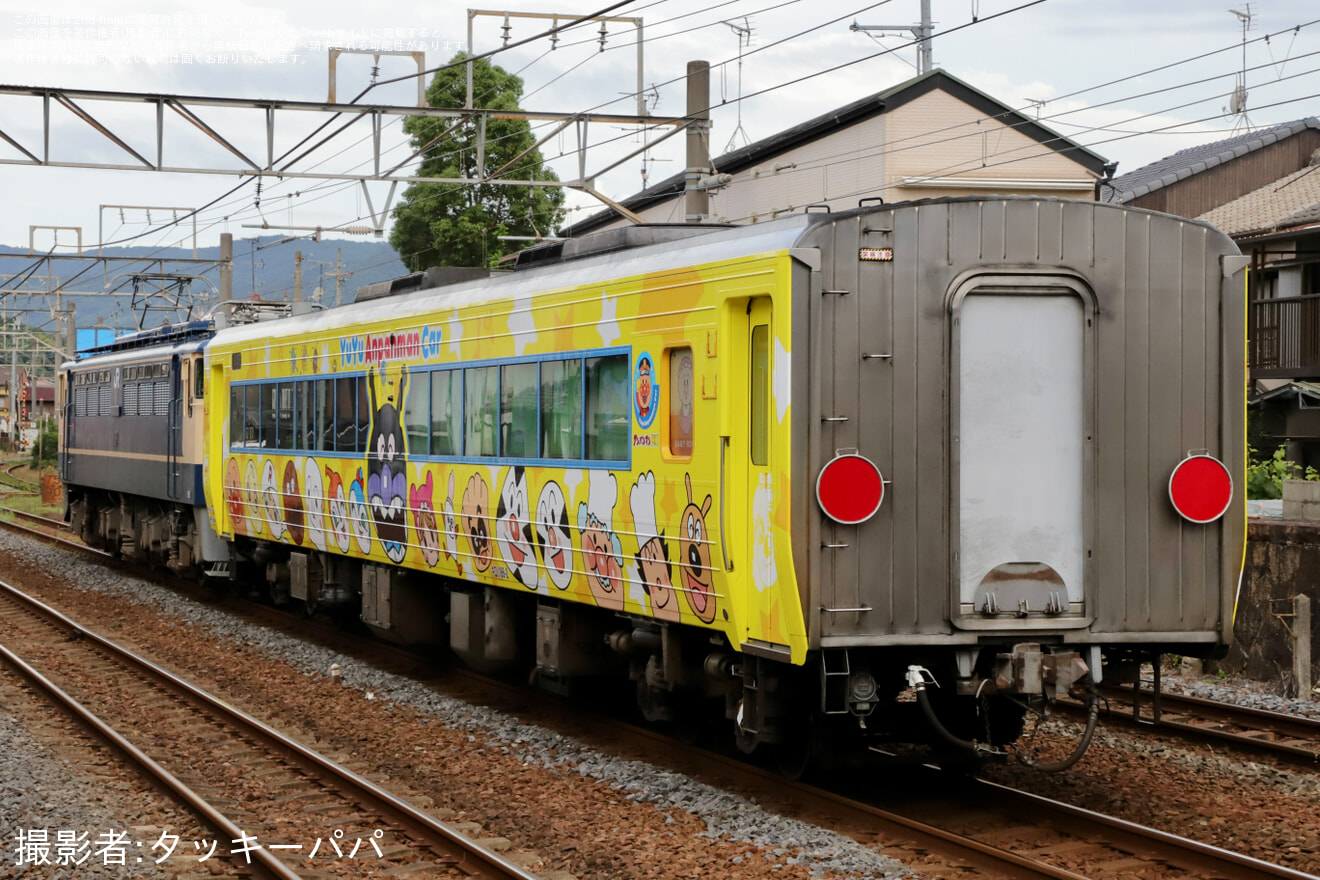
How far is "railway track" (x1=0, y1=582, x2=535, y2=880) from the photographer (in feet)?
24.3

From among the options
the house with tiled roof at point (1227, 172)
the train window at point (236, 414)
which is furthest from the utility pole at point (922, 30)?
the train window at point (236, 414)

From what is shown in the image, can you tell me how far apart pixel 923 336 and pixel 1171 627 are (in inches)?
75.6

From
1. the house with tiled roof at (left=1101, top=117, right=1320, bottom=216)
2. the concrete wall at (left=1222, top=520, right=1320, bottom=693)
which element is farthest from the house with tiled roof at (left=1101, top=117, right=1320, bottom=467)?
the concrete wall at (left=1222, top=520, right=1320, bottom=693)

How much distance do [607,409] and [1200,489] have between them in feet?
11.0

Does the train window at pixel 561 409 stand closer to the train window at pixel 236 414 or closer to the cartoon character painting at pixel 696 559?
the cartoon character painting at pixel 696 559

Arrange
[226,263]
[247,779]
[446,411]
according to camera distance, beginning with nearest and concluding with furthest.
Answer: [247,779], [446,411], [226,263]

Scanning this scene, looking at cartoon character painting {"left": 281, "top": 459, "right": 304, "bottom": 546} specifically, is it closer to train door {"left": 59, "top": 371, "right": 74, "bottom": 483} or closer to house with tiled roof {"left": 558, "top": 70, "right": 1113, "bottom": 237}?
train door {"left": 59, "top": 371, "right": 74, "bottom": 483}

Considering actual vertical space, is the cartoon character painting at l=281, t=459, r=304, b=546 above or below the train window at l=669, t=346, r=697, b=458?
below

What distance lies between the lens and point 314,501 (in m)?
14.1

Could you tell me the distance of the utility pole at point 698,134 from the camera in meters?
16.7

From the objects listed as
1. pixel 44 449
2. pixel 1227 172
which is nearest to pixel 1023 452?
pixel 1227 172

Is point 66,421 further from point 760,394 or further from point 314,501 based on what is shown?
point 760,394

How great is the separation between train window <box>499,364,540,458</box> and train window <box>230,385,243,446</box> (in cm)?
655

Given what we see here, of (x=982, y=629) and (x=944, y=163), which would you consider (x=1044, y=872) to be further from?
(x=944, y=163)
